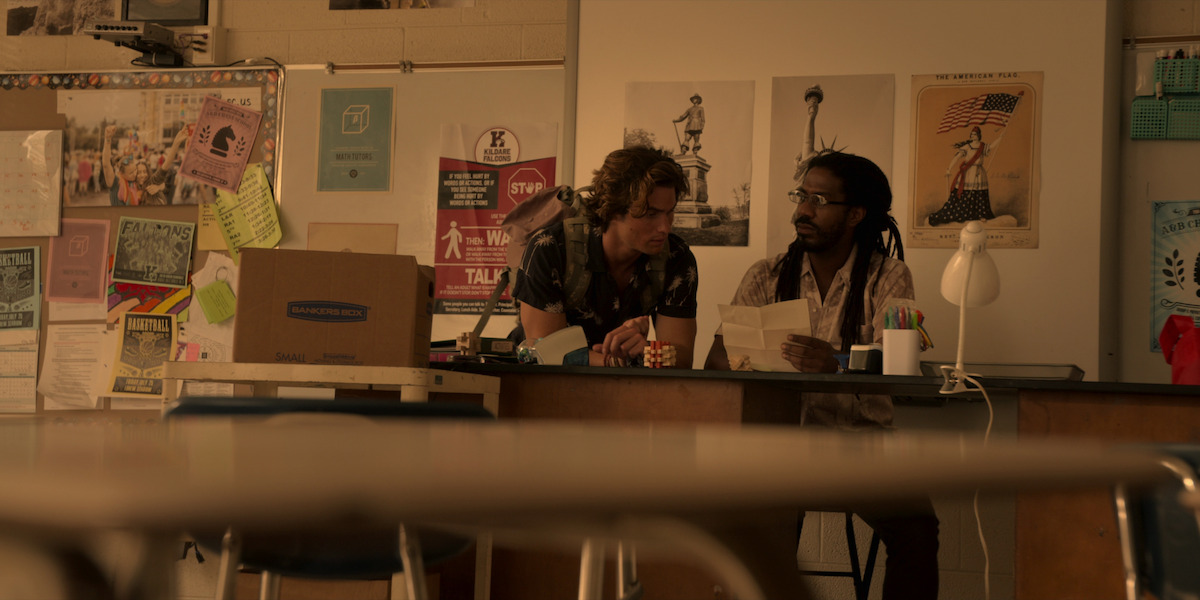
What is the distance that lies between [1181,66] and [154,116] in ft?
11.4

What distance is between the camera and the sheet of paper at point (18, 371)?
12.0 feet

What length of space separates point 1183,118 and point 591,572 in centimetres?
278

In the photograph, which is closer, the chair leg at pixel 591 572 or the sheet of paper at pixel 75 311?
the chair leg at pixel 591 572

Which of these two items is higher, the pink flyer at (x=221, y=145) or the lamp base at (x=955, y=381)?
the pink flyer at (x=221, y=145)

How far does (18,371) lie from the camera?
3.68 meters

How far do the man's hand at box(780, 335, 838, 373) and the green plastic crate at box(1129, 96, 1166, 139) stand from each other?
1.43 meters

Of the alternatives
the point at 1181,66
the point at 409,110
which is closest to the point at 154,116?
the point at 409,110

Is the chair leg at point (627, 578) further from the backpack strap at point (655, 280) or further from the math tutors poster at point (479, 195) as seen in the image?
the math tutors poster at point (479, 195)

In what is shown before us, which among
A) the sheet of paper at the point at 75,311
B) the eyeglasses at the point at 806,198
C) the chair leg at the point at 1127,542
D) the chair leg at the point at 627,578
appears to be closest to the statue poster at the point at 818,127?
the eyeglasses at the point at 806,198

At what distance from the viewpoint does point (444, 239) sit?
347 centimetres

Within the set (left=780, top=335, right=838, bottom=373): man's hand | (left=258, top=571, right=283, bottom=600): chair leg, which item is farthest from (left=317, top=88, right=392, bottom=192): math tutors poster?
(left=258, top=571, right=283, bottom=600): chair leg

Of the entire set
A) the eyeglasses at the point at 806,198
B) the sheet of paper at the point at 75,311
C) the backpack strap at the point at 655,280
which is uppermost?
the eyeglasses at the point at 806,198

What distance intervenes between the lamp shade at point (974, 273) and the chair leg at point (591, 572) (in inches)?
59.7

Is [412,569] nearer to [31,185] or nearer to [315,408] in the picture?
[315,408]
